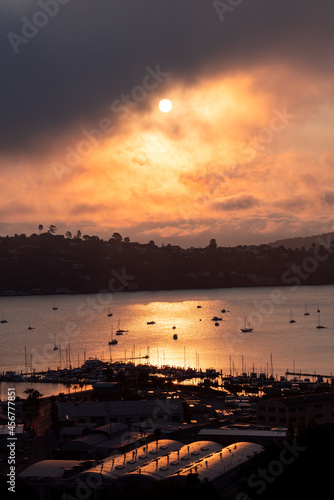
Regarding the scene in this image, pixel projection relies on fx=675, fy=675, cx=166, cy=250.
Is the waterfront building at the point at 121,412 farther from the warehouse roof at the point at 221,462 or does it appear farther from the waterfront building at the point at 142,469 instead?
the warehouse roof at the point at 221,462

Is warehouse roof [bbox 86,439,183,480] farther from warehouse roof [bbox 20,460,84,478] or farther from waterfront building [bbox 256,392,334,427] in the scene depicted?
waterfront building [bbox 256,392,334,427]

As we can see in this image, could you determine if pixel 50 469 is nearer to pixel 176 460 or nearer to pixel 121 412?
pixel 176 460

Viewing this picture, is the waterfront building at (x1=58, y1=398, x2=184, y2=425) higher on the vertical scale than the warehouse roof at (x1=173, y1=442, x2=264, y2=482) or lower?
lower

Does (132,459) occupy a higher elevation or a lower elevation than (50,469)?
higher

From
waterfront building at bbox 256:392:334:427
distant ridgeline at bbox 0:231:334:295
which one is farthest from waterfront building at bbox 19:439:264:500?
distant ridgeline at bbox 0:231:334:295

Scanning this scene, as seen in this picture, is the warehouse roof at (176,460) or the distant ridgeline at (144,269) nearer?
the warehouse roof at (176,460)

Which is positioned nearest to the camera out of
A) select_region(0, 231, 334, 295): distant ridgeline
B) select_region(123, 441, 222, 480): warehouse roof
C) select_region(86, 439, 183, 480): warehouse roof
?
select_region(123, 441, 222, 480): warehouse roof

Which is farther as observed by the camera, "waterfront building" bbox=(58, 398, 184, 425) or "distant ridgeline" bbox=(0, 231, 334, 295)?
"distant ridgeline" bbox=(0, 231, 334, 295)

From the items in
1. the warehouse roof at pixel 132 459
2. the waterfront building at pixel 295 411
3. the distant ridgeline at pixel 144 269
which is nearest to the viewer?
the warehouse roof at pixel 132 459

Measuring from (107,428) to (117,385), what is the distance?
927cm

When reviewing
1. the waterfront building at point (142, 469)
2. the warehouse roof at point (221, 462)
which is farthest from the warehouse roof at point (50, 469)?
the warehouse roof at point (221, 462)

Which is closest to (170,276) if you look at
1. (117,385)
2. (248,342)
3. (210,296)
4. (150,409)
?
(210,296)

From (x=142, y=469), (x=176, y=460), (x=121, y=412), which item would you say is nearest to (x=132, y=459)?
(x=142, y=469)

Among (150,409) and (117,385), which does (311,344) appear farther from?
(150,409)
